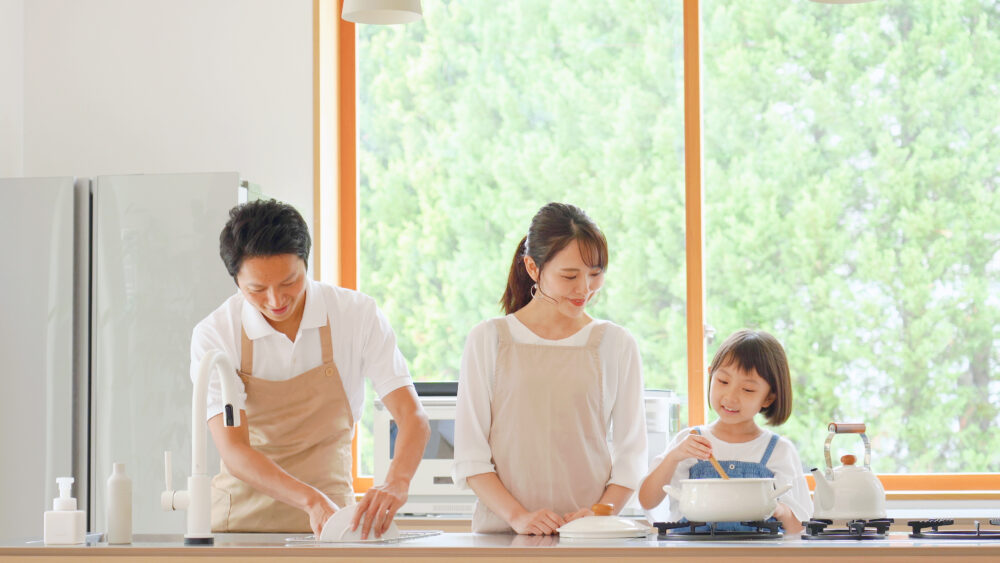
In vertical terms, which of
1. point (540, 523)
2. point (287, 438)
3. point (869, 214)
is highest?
point (869, 214)

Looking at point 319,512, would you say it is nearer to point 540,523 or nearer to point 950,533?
point 540,523

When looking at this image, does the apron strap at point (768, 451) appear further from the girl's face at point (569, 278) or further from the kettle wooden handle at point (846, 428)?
the girl's face at point (569, 278)

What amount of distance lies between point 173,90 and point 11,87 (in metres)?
0.55

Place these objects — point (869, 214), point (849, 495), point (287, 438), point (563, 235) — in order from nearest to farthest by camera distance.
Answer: point (849, 495), point (563, 235), point (287, 438), point (869, 214)

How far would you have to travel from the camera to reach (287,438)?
2293 millimetres

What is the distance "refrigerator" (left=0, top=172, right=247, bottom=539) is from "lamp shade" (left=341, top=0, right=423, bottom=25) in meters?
0.93

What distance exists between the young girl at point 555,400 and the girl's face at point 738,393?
0.25 meters

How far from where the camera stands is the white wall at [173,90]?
403 cm

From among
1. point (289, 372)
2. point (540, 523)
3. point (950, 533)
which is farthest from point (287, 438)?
point (950, 533)

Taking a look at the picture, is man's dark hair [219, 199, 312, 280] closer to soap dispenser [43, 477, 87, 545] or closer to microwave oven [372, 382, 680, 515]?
soap dispenser [43, 477, 87, 545]

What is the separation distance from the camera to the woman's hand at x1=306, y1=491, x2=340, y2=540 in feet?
6.36

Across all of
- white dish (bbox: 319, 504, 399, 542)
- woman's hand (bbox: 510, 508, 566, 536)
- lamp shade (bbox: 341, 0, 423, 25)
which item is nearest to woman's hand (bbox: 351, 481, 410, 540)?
white dish (bbox: 319, 504, 399, 542)

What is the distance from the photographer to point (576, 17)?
423 cm

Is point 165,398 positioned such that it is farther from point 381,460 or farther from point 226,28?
point 226,28
